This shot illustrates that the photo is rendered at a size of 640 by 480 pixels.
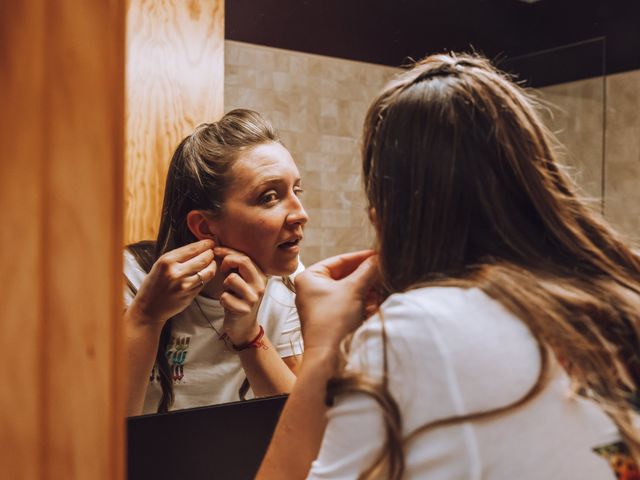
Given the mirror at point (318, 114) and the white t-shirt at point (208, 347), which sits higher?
the mirror at point (318, 114)

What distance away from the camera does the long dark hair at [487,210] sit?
2.69 feet

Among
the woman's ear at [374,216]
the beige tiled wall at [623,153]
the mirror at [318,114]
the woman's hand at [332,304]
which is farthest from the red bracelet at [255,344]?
the beige tiled wall at [623,153]

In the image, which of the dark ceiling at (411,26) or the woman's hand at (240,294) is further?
the dark ceiling at (411,26)

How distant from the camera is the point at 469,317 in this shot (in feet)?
2.43

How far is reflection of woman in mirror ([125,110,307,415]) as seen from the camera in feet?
4.36

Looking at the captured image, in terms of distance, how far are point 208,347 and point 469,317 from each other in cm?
77

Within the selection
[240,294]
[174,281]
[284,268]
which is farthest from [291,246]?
[174,281]

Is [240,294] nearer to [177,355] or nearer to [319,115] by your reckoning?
[177,355]

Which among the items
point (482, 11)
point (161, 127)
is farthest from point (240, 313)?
point (482, 11)

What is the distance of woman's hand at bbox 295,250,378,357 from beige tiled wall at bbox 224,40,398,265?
46 cm

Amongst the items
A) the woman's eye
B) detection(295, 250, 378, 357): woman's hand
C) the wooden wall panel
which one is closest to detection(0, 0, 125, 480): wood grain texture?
the wooden wall panel

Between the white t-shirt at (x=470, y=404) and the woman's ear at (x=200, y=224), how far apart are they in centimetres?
66

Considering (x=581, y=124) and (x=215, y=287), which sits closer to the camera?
(x=215, y=287)

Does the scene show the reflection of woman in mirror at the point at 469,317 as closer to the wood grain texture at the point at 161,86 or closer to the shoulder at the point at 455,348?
the shoulder at the point at 455,348
